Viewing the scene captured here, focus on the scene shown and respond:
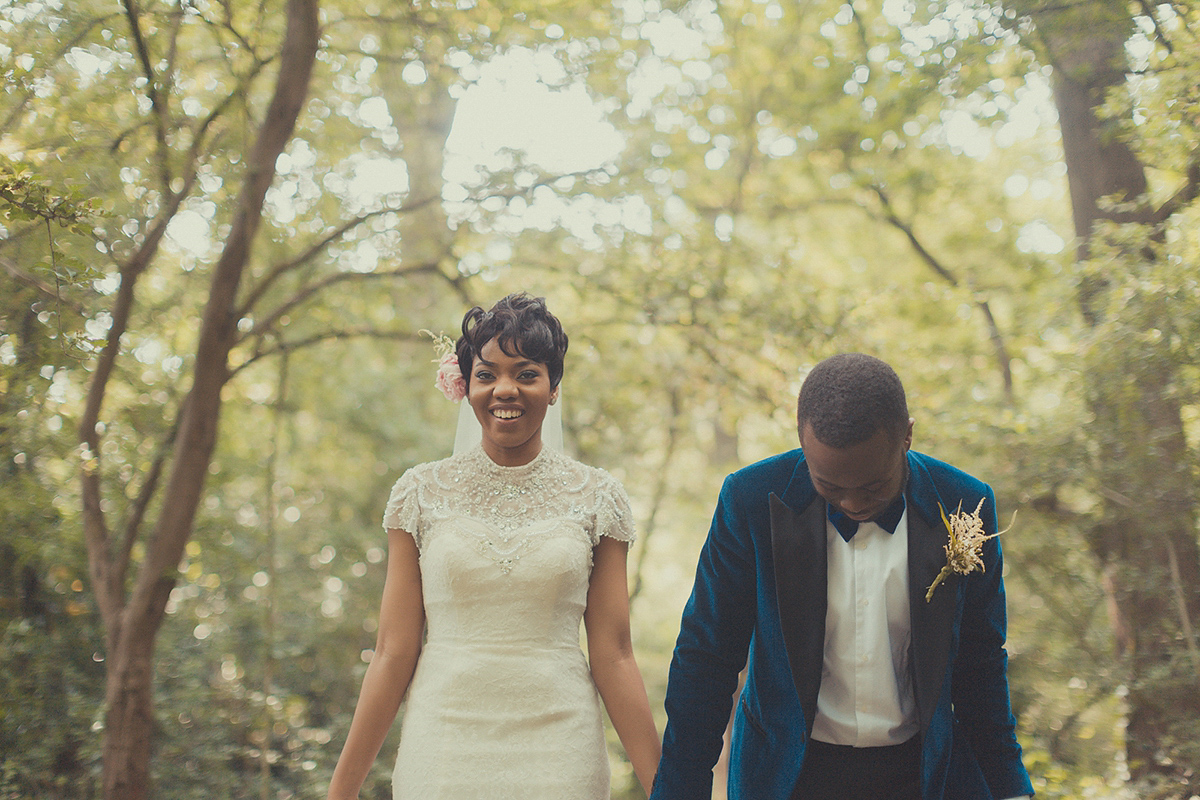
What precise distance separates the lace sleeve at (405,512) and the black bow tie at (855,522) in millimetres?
1276

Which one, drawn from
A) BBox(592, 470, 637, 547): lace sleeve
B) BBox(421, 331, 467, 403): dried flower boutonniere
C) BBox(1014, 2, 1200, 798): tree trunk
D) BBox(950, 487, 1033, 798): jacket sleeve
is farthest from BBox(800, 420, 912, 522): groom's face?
BBox(1014, 2, 1200, 798): tree trunk

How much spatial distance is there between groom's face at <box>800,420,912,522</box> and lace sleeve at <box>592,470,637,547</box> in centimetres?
98

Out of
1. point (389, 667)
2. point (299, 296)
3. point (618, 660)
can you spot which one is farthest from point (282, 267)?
point (618, 660)

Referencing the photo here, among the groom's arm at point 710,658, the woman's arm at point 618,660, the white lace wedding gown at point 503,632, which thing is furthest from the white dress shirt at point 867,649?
the white lace wedding gown at point 503,632

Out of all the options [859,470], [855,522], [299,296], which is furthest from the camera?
[299,296]

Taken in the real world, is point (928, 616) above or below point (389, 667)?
above

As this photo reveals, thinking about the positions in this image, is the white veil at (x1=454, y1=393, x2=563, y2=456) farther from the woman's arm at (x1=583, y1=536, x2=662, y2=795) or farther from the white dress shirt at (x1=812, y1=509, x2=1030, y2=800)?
the white dress shirt at (x1=812, y1=509, x2=1030, y2=800)

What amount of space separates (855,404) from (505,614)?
1326 mm

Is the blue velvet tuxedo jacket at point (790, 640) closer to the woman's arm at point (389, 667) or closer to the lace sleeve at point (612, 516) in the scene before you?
the lace sleeve at point (612, 516)

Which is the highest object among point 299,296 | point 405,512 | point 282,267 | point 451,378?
point 282,267

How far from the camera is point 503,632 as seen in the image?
101 inches

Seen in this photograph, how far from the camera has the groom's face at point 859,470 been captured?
5.70ft

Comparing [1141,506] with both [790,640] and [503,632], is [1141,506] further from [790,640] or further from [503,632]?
[503,632]

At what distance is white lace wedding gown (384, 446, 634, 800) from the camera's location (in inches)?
96.7
